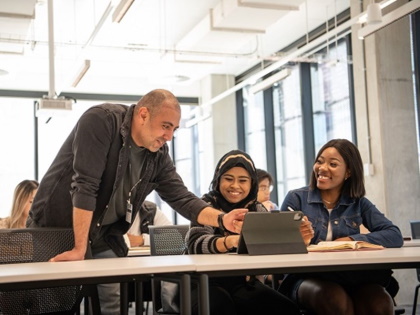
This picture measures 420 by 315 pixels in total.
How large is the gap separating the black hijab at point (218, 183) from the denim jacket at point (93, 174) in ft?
1.14

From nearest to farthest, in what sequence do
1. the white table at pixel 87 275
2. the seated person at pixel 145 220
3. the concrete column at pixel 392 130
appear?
the white table at pixel 87 275 → the seated person at pixel 145 220 → the concrete column at pixel 392 130

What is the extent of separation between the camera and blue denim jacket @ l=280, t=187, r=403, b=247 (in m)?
3.05

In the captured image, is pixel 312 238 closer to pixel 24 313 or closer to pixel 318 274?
pixel 318 274

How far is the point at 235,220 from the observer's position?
8.85 ft

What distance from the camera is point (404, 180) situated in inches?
277

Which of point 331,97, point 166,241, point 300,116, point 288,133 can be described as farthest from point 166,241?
point 288,133

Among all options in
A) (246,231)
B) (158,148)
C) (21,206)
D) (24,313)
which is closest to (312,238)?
(246,231)

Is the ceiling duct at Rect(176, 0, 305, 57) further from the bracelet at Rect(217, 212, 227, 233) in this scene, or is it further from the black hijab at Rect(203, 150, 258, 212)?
the bracelet at Rect(217, 212, 227, 233)

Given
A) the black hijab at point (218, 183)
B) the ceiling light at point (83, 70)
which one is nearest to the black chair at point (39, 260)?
the black hijab at point (218, 183)

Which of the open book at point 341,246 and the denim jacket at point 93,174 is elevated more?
the denim jacket at point 93,174

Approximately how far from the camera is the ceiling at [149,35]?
6.77 meters

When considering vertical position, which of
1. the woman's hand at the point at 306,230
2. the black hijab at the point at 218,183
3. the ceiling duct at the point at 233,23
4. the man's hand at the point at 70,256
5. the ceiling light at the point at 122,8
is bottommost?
the man's hand at the point at 70,256

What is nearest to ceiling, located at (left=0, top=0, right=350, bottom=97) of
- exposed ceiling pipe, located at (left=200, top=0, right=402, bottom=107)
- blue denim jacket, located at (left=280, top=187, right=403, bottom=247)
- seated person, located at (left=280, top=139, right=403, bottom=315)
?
exposed ceiling pipe, located at (left=200, top=0, right=402, bottom=107)

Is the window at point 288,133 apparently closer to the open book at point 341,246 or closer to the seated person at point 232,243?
the seated person at point 232,243
